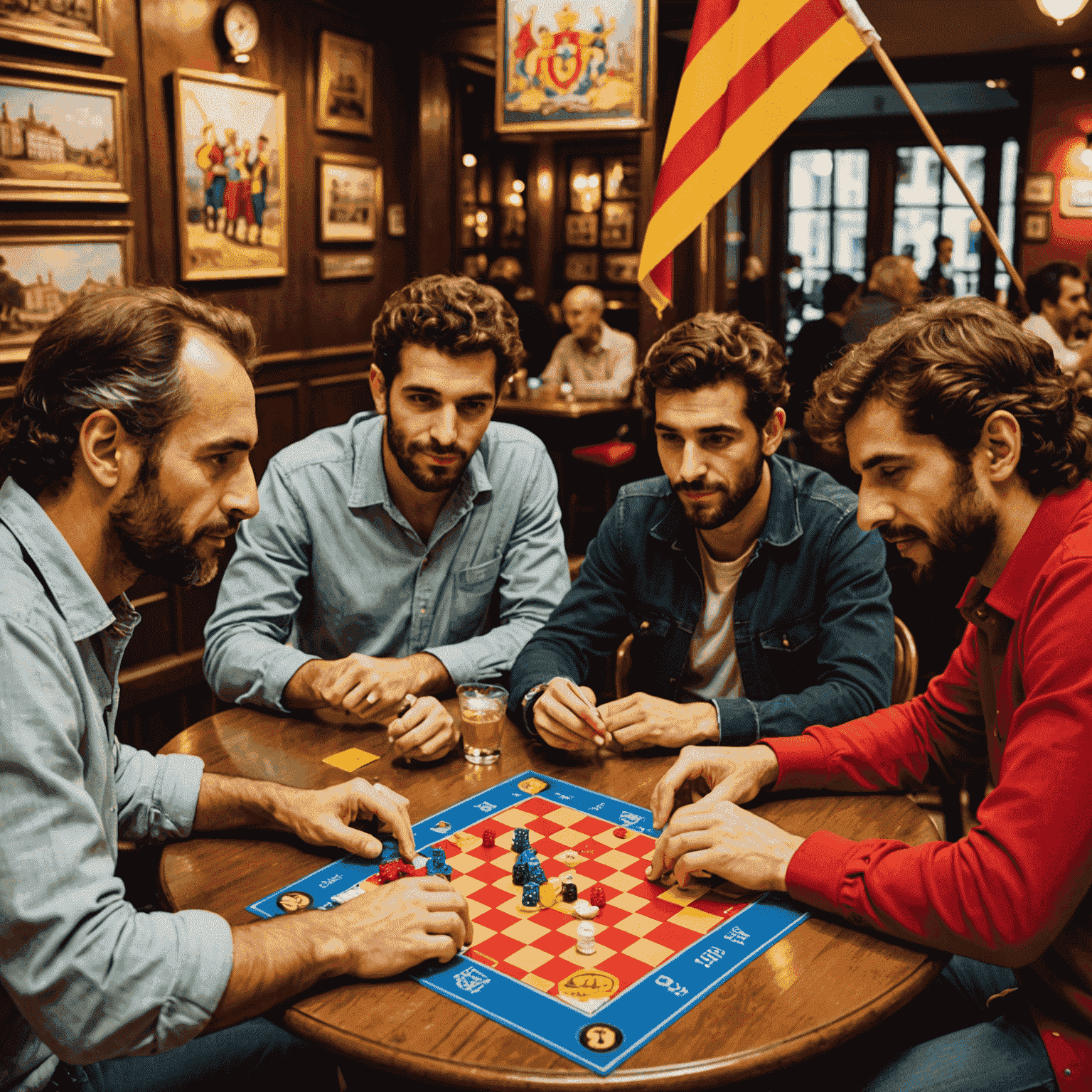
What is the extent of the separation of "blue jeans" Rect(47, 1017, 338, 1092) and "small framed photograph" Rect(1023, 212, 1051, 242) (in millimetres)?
10139

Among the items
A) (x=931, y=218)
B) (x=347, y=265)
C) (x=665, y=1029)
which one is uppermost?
(x=931, y=218)

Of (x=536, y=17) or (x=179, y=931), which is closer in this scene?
(x=179, y=931)

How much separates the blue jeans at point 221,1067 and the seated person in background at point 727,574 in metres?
0.63

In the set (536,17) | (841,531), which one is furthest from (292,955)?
(536,17)

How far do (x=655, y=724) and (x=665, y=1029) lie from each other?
73cm

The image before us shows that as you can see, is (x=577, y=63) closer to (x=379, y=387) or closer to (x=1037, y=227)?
(x=379, y=387)

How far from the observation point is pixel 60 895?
1.12m

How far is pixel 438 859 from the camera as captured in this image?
1.45 m

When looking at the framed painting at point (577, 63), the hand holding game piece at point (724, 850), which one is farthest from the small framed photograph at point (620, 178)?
the hand holding game piece at point (724, 850)

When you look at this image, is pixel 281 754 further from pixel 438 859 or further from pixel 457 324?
pixel 457 324

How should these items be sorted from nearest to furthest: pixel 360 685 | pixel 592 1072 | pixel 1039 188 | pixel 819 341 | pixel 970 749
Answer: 1. pixel 592 1072
2. pixel 970 749
3. pixel 360 685
4. pixel 819 341
5. pixel 1039 188

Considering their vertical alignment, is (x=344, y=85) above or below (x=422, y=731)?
above

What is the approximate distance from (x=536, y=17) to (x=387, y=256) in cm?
A: 179

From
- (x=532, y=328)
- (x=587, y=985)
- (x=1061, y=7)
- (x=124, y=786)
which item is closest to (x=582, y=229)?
(x=532, y=328)
